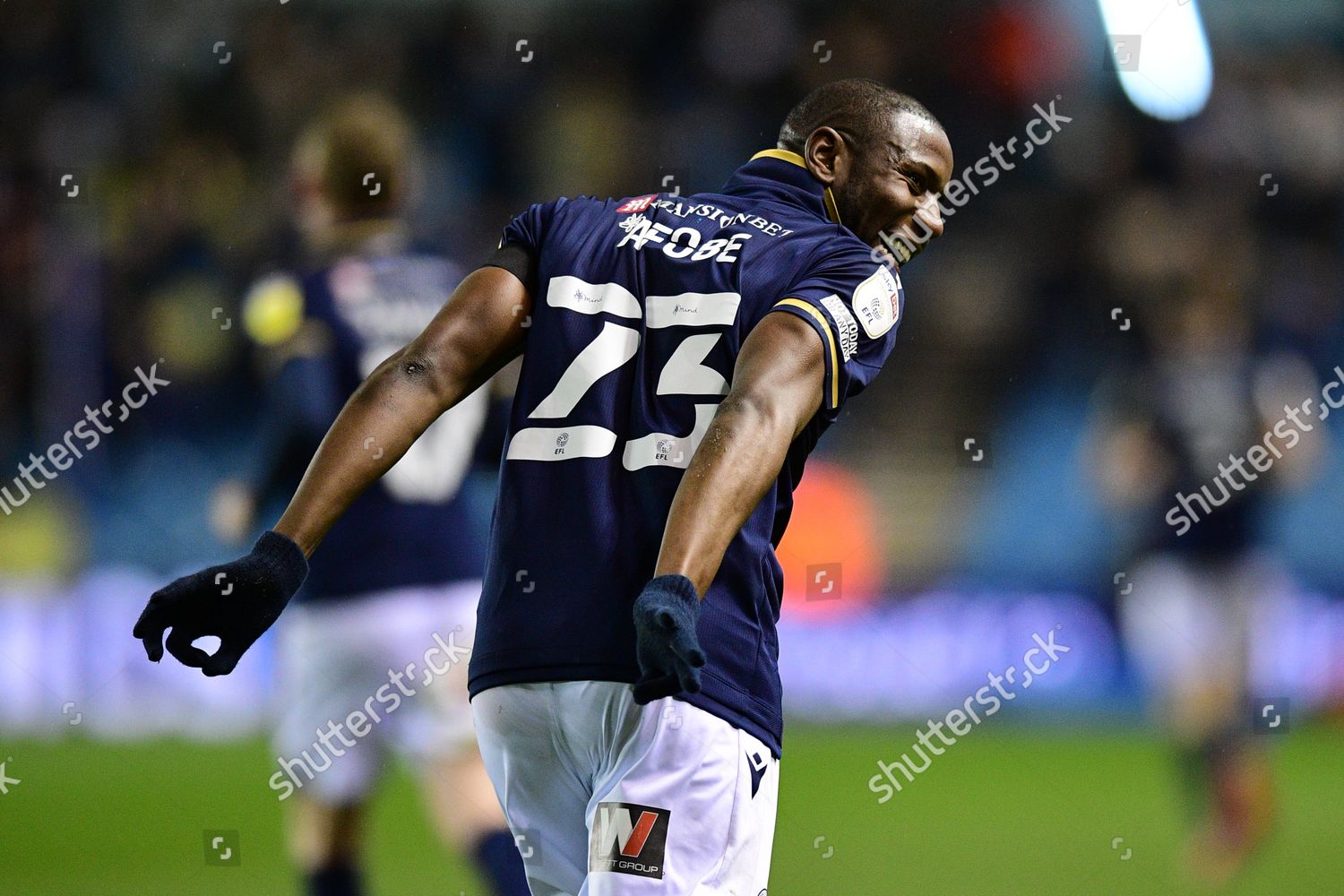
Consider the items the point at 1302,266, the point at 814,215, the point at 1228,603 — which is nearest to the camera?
the point at 814,215

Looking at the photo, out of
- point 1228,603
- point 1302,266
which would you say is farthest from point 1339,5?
point 1228,603

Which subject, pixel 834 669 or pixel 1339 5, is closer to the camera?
Answer: pixel 834 669

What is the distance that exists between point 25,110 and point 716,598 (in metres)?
9.18

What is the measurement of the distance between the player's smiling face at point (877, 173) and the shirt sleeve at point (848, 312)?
1.36 ft

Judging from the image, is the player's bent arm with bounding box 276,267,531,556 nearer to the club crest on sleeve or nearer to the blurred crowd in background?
the club crest on sleeve

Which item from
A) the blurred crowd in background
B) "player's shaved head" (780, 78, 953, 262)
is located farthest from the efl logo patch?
the blurred crowd in background

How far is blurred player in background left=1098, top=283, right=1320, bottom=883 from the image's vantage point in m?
6.77

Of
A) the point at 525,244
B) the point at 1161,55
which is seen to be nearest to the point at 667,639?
the point at 525,244

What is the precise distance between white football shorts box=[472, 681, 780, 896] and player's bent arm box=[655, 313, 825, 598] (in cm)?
28

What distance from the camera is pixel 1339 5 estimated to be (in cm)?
1027

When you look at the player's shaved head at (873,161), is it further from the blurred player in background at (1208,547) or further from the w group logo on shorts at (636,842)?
the blurred player in background at (1208,547)

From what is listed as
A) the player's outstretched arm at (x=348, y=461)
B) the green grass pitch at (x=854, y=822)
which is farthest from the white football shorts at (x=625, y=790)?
the green grass pitch at (x=854, y=822)

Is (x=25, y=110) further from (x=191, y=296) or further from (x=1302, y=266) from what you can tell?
(x=1302, y=266)

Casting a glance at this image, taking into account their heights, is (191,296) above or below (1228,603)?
above
